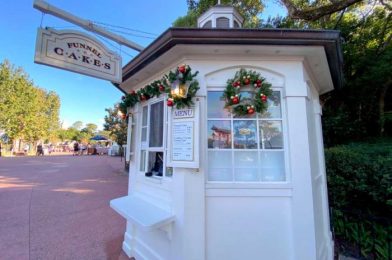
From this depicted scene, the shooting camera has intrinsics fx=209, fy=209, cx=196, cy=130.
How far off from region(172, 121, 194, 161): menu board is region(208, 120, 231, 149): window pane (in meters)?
0.28

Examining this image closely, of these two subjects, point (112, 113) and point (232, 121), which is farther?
point (112, 113)

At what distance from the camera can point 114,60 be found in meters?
3.12

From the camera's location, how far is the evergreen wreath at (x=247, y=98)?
101 inches

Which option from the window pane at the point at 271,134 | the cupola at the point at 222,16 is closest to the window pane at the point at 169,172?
the window pane at the point at 271,134

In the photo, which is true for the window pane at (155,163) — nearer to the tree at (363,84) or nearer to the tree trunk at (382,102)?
the tree at (363,84)

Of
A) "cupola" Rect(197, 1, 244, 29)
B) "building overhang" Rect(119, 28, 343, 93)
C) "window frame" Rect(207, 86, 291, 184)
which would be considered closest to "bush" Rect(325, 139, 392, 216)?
"building overhang" Rect(119, 28, 343, 93)

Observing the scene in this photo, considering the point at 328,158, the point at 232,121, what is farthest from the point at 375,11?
the point at 232,121

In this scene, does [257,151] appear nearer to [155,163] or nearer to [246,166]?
[246,166]

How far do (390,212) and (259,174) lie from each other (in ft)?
10.5

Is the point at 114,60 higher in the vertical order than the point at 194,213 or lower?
higher

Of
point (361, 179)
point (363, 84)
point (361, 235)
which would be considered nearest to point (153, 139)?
point (361, 179)

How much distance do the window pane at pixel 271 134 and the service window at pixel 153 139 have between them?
4.43 feet

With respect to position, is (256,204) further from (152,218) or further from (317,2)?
(317,2)

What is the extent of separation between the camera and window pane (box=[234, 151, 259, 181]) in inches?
103
